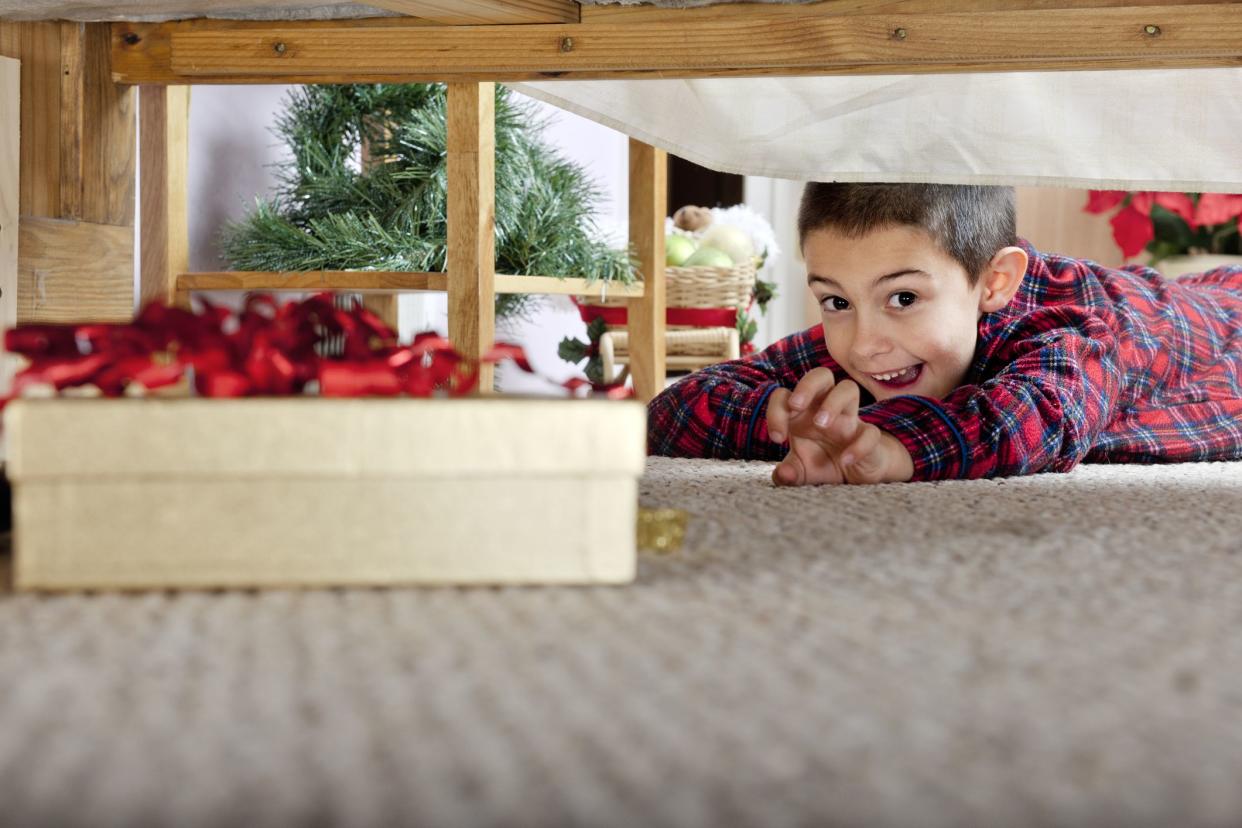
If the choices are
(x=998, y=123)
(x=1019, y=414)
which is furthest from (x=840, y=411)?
(x=998, y=123)

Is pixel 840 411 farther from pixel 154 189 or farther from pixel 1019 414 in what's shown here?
pixel 154 189

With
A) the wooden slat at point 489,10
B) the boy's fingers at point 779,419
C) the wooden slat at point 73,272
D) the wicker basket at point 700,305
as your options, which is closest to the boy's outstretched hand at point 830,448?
the boy's fingers at point 779,419

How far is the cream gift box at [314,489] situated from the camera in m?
0.45

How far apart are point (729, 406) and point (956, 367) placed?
0.65ft

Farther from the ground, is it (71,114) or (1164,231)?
(1164,231)

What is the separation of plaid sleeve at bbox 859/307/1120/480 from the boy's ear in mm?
45

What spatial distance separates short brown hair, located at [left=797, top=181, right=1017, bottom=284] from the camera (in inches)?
43.7

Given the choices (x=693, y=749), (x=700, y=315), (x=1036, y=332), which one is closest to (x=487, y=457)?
(x=693, y=749)

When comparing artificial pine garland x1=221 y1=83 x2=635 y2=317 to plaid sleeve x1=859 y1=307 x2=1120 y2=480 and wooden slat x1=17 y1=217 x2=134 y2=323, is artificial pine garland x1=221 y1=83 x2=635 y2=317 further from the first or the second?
plaid sleeve x1=859 y1=307 x2=1120 y2=480

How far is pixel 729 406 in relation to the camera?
1146 mm

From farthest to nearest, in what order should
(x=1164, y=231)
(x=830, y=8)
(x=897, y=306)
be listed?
(x=1164, y=231) → (x=897, y=306) → (x=830, y=8)

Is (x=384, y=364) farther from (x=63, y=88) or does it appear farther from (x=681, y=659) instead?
(x=63, y=88)

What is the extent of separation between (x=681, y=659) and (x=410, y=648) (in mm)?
83

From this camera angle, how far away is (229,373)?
0.49 meters
